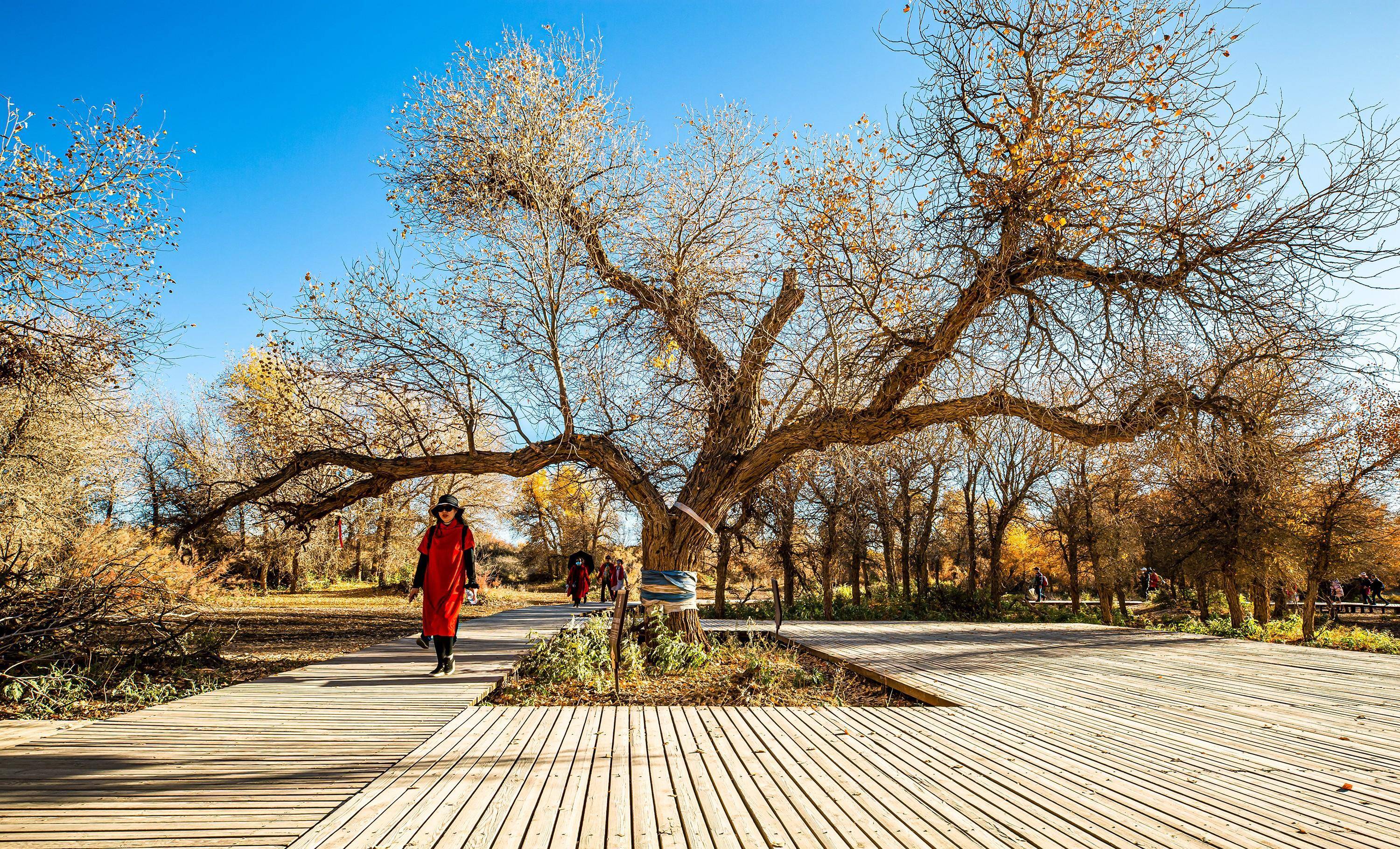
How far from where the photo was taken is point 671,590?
8.89 meters

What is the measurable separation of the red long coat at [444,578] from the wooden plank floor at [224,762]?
1.79 ft

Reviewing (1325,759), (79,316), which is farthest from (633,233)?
(1325,759)

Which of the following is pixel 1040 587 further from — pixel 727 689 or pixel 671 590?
pixel 727 689

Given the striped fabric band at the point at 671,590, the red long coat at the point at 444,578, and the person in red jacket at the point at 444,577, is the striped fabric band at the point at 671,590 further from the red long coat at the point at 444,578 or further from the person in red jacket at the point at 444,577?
the red long coat at the point at 444,578

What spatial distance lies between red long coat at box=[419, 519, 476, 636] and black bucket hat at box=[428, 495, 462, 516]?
0.19m

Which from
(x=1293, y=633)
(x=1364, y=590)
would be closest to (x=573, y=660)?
(x=1293, y=633)

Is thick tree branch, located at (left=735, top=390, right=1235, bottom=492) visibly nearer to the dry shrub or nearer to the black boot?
the black boot

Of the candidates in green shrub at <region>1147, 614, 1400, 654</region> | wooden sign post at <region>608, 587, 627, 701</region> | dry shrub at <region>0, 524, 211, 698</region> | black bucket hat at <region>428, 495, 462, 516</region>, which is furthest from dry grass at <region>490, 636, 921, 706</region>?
green shrub at <region>1147, 614, 1400, 654</region>

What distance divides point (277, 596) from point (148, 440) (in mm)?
10041

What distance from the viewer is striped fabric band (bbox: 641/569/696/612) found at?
8.88 metres

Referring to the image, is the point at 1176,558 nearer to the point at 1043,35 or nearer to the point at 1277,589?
the point at 1277,589

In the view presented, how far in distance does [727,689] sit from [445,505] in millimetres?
3396

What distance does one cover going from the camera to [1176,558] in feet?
59.1

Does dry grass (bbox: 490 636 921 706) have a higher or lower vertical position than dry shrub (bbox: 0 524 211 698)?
lower
